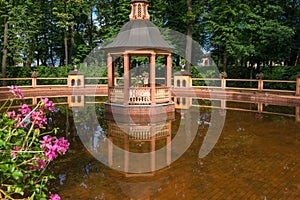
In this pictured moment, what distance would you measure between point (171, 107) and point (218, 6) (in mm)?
14305

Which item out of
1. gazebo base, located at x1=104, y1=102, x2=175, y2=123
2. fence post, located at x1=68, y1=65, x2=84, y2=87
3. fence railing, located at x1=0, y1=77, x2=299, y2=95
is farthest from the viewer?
fence post, located at x1=68, y1=65, x2=84, y2=87

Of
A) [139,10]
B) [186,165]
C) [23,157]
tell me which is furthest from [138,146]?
[139,10]

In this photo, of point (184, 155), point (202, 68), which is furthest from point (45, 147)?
point (202, 68)

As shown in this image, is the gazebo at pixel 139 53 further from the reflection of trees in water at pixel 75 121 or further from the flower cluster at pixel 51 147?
the flower cluster at pixel 51 147

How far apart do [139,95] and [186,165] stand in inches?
246

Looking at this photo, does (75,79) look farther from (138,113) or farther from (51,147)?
(51,147)

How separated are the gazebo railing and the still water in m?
2.19

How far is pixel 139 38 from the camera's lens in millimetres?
12047

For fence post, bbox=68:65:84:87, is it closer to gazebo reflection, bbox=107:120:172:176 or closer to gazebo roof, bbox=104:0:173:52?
gazebo roof, bbox=104:0:173:52

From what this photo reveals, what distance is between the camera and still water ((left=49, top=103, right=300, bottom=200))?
15.1ft

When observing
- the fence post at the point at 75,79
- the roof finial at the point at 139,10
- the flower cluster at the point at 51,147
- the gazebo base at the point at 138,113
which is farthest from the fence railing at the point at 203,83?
the flower cluster at the point at 51,147

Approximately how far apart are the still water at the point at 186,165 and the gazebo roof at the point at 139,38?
11.4 ft

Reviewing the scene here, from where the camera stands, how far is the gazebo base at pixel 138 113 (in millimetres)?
11148

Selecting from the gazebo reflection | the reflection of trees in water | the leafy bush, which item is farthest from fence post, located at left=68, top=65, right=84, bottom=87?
the leafy bush
